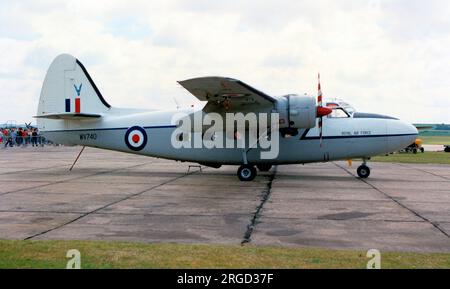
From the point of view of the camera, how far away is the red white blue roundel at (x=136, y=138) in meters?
19.1

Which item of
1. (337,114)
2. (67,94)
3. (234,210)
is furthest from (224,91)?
(67,94)

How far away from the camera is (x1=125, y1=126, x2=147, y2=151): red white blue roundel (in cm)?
1909

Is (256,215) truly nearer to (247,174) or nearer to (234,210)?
(234,210)

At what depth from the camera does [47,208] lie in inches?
442

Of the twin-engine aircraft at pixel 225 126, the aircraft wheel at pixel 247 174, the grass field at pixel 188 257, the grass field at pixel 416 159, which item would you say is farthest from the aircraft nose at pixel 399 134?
the grass field at pixel 416 159

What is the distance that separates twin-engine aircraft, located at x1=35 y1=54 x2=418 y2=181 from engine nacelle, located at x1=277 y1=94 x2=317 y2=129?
0.03 m

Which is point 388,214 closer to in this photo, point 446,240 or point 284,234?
point 446,240

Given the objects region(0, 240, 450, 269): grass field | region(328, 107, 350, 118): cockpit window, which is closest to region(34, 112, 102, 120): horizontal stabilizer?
region(328, 107, 350, 118): cockpit window

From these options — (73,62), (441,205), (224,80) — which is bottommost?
(441,205)

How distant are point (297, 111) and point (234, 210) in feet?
21.8

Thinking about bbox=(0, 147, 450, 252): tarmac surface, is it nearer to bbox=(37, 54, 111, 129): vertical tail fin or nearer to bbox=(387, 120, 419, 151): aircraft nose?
bbox=(387, 120, 419, 151): aircraft nose

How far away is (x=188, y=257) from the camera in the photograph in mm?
6797

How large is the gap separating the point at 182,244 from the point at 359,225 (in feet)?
12.3
